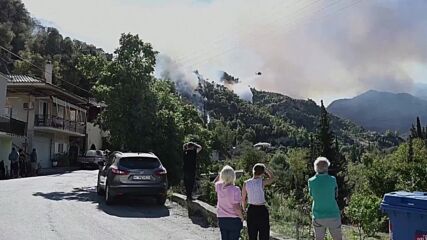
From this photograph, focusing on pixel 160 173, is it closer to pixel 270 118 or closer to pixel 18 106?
pixel 18 106

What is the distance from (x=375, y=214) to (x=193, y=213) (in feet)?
18.0

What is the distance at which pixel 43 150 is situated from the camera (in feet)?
168

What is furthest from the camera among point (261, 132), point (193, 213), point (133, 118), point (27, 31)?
point (261, 132)

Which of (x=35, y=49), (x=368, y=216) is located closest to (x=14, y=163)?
(x=368, y=216)

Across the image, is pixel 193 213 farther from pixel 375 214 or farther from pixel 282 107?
pixel 282 107

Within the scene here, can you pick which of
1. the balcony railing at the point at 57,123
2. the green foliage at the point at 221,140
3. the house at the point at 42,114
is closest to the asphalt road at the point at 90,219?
the green foliage at the point at 221,140

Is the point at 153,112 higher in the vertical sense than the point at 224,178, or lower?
higher

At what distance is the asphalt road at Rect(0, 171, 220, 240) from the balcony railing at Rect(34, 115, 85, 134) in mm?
31087

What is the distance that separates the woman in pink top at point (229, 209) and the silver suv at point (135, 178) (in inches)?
322

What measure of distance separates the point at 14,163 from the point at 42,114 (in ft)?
56.7

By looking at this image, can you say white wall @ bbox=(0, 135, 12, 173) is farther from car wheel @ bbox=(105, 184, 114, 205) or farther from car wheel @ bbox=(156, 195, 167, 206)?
car wheel @ bbox=(156, 195, 167, 206)

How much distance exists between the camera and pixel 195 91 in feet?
442

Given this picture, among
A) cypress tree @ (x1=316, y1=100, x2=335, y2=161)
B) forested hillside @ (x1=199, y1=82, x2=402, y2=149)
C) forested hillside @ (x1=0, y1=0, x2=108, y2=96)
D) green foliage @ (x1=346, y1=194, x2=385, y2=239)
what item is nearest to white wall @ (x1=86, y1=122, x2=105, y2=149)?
forested hillside @ (x1=0, y1=0, x2=108, y2=96)

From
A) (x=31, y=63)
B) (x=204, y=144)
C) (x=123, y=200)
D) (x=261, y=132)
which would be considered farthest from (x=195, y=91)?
(x=123, y=200)
